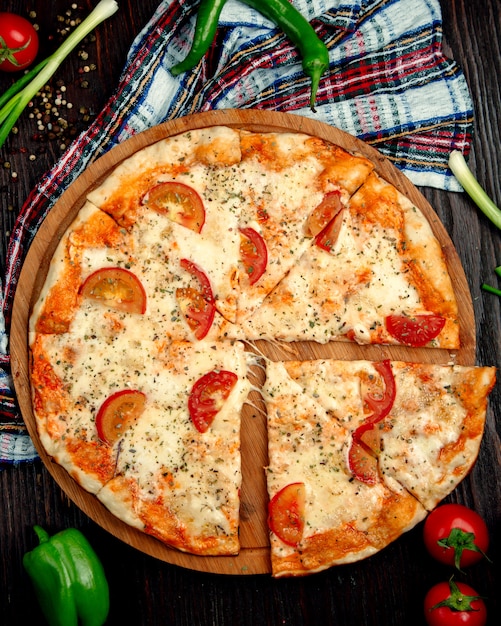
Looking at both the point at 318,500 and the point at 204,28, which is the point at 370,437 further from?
the point at 204,28

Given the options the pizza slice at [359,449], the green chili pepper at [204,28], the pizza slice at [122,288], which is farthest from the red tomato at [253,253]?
the green chili pepper at [204,28]

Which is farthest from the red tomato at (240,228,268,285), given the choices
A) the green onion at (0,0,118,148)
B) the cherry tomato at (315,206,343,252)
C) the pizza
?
the green onion at (0,0,118,148)

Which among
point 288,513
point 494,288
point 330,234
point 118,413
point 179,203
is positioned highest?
point 179,203

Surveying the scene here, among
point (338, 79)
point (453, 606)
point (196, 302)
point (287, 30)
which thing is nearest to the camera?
point (453, 606)

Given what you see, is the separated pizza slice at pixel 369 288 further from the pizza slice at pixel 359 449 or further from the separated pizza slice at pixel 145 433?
the separated pizza slice at pixel 145 433

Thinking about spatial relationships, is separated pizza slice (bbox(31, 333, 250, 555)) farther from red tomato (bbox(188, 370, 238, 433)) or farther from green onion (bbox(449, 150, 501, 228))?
green onion (bbox(449, 150, 501, 228))

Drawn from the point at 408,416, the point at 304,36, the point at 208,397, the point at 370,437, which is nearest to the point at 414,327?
the point at 408,416

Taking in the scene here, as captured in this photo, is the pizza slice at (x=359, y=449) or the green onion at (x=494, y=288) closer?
the pizza slice at (x=359, y=449)
